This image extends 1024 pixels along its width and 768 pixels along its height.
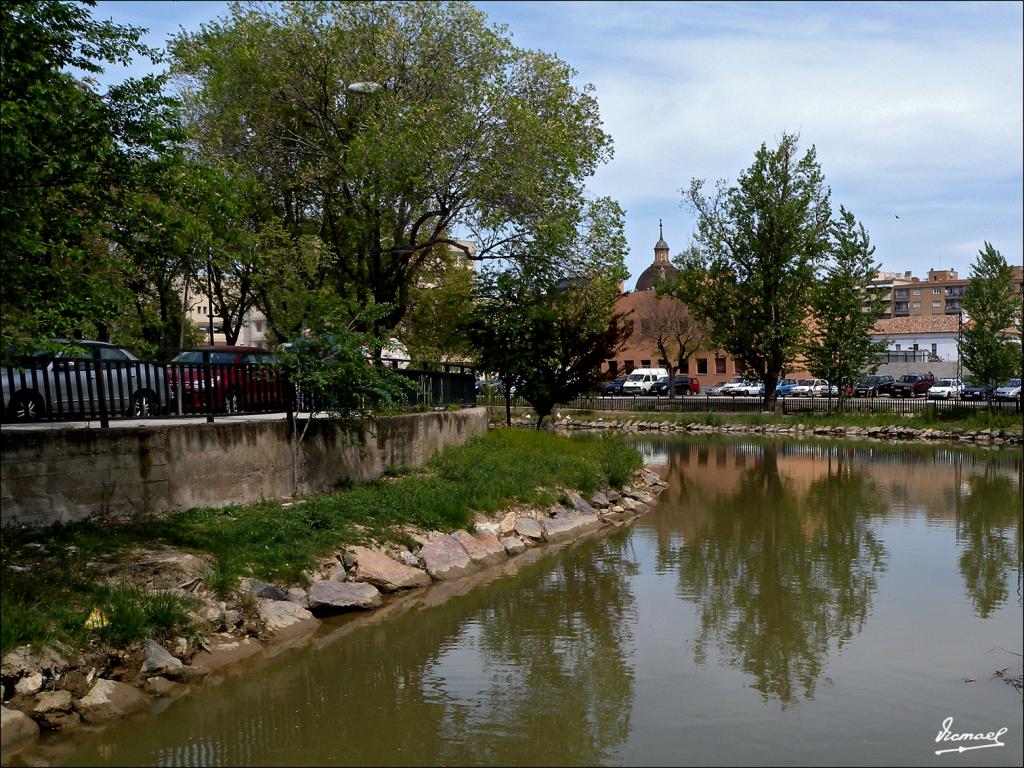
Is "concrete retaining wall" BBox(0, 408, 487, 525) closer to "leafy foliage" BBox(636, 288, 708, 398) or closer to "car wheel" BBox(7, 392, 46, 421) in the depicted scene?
"car wheel" BBox(7, 392, 46, 421)

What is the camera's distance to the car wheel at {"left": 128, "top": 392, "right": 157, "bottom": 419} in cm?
1411

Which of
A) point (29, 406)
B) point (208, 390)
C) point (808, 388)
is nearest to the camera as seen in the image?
point (29, 406)

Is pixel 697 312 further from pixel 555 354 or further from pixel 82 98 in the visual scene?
pixel 82 98

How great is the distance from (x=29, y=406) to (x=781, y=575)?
11.5m

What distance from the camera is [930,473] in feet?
104

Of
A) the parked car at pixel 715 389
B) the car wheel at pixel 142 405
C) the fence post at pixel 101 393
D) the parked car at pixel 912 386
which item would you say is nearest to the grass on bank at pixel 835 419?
the parked car at pixel 715 389

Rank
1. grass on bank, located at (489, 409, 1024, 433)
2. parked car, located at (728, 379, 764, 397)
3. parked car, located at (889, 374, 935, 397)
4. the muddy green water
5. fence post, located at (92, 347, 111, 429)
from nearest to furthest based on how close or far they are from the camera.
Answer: the muddy green water
fence post, located at (92, 347, 111, 429)
grass on bank, located at (489, 409, 1024, 433)
parked car, located at (889, 374, 935, 397)
parked car, located at (728, 379, 764, 397)

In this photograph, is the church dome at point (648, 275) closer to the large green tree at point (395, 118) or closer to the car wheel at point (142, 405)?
the large green tree at point (395, 118)

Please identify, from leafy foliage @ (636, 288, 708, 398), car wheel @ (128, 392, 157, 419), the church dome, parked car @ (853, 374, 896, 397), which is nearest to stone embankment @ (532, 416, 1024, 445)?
parked car @ (853, 374, 896, 397)

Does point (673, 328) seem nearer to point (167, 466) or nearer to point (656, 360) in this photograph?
point (656, 360)

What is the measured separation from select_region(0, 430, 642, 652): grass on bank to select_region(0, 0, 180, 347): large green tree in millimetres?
2509

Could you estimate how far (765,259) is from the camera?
54.8 meters

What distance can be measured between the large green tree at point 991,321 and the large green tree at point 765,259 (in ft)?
29.8

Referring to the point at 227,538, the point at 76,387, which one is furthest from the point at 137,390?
the point at 227,538
